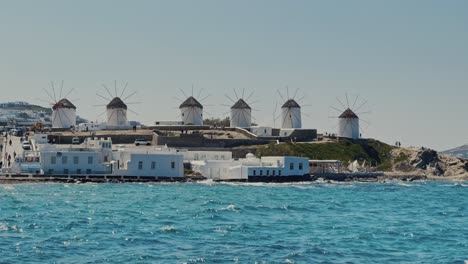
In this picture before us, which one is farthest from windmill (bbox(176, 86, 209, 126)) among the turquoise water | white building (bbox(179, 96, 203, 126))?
the turquoise water

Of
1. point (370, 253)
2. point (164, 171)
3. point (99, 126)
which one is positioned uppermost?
point (99, 126)

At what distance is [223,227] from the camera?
52.8 metres

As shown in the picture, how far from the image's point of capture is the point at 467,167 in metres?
149

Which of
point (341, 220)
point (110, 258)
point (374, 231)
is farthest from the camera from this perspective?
point (341, 220)

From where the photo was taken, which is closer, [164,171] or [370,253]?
[370,253]

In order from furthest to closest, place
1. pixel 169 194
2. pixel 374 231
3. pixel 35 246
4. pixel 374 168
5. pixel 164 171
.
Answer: pixel 374 168, pixel 164 171, pixel 169 194, pixel 374 231, pixel 35 246

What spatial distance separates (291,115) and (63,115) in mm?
41614

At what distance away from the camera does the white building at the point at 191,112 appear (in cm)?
15888

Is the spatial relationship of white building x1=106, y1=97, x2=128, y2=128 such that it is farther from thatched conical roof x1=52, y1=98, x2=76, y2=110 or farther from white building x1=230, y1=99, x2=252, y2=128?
white building x1=230, y1=99, x2=252, y2=128

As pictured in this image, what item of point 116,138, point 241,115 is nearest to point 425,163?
point 241,115

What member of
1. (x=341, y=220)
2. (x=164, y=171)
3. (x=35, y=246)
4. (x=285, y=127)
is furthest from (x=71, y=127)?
Answer: (x=35, y=246)

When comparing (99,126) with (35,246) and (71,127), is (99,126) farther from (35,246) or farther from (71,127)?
(35,246)

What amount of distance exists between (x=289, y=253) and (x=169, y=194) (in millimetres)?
40586

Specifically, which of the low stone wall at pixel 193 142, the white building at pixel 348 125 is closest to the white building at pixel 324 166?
the low stone wall at pixel 193 142
